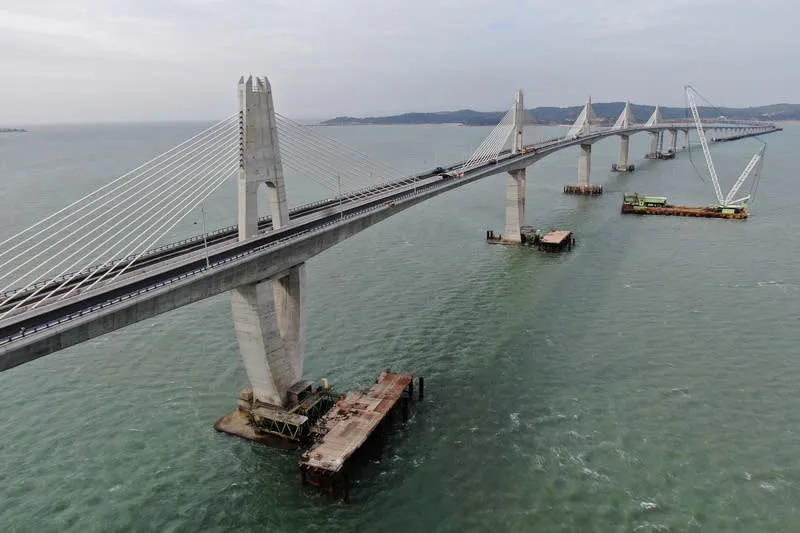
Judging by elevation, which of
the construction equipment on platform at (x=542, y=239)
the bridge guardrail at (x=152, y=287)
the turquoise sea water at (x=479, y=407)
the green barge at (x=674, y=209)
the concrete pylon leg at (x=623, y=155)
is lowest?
the turquoise sea water at (x=479, y=407)

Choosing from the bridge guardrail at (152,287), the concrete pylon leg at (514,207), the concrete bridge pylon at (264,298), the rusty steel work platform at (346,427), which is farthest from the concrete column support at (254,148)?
the concrete pylon leg at (514,207)

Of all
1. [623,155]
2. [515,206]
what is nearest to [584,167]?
[623,155]

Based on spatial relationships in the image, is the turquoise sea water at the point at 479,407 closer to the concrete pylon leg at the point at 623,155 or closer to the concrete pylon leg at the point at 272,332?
the concrete pylon leg at the point at 272,332

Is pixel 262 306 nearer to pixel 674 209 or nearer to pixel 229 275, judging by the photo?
pixel 229 275

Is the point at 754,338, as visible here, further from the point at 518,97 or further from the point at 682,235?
the point at 518,97

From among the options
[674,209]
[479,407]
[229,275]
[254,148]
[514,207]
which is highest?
[254,148]

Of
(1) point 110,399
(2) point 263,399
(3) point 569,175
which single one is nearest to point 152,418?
(1) point 110,399
